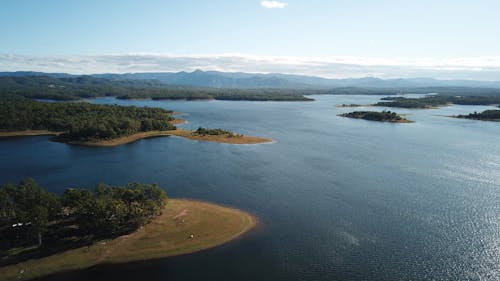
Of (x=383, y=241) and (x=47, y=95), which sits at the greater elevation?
(x=47, y=95)

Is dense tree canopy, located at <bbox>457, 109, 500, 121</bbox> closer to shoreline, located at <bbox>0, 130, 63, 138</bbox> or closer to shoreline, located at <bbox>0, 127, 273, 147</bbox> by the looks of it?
shoreline, located at <bbox>0, 127, 273, 147</bbox>

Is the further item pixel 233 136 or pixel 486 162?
pixel 233 136

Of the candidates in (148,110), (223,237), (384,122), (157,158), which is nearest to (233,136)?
(157,158)

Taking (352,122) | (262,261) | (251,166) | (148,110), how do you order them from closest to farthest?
1. (262,261)
2. (251,166)
3. (148,110)
4. (352,122)

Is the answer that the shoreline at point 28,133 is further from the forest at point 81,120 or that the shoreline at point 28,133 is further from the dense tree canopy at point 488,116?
the dense tree canopy at point 488,116

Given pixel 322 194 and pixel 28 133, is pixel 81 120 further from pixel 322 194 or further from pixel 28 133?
pixel 322 194

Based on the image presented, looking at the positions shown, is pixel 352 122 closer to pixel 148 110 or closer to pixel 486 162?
pixel 486 162

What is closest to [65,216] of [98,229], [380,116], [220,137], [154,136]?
[98,229]
